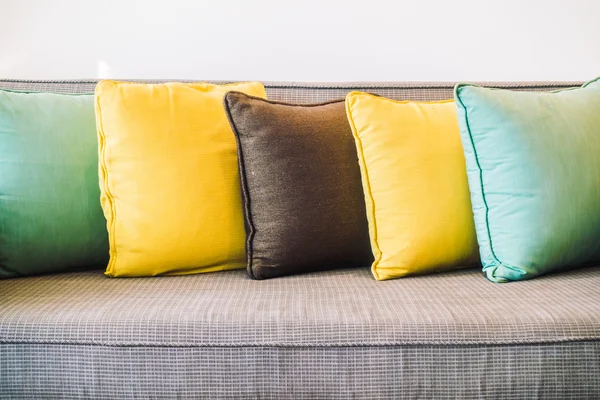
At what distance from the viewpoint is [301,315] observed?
3.63 ft

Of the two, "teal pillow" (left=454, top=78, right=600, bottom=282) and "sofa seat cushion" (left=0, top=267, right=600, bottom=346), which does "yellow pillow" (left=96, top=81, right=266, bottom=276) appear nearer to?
"sofa seat cushion" (left=0, top=267, right=600, bottom=346)

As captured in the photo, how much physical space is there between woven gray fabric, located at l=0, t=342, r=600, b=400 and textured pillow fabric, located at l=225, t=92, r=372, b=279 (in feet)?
1.13

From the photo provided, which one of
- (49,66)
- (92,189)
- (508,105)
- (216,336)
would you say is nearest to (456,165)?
(508,105)

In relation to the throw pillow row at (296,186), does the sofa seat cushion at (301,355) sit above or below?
below

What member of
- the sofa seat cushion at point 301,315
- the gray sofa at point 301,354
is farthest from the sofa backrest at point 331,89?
the gray sofa at point 301,354

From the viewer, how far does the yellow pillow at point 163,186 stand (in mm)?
1377

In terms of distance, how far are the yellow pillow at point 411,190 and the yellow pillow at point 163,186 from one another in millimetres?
324

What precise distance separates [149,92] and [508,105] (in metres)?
0.83

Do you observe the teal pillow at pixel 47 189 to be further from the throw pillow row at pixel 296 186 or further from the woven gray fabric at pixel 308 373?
the woven gray fabric at pixel 308 373

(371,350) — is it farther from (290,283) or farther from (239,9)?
(239,9)

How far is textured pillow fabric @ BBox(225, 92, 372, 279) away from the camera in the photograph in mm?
1373

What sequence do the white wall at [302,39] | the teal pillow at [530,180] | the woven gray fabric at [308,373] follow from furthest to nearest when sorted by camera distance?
the white wall at [302,39], the teal pillow at [530,180], the woven gray fabric at [308,373]

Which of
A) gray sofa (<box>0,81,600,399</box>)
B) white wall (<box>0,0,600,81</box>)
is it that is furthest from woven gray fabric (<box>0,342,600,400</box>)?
white wall (<box>0,0,600,81</box>)

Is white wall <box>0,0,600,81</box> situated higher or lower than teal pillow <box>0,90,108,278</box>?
higher
